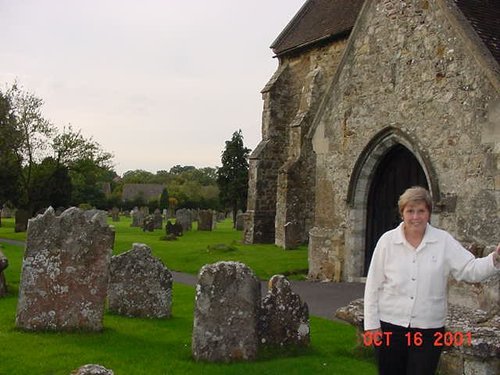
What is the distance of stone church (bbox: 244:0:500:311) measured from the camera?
9695mm

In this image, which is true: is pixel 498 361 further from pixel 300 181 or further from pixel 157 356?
pixel 300 181

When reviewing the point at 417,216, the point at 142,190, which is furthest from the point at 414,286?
the point at 142,190

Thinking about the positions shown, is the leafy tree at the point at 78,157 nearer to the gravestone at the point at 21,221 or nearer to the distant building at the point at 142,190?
the gravestone at the point at 21,221

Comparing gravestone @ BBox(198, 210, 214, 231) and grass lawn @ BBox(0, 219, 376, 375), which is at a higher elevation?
gravestone @ BBox(198, 210, 214, 231)

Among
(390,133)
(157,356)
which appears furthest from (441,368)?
(390,133)

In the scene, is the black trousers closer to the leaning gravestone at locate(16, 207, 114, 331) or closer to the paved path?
the leaning gravestone at locate(16, 207, 114, 331)

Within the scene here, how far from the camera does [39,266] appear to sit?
7.22 m

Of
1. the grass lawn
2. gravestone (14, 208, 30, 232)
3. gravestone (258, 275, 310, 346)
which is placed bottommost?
the grass lawn

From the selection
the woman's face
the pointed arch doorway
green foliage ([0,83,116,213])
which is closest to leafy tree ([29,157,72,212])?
green foliage ([0,83,116,213])

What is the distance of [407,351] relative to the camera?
393cm

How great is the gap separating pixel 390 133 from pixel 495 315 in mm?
5880

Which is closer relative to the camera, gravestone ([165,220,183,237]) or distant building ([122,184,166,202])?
gravestone ([165,220,183,237])

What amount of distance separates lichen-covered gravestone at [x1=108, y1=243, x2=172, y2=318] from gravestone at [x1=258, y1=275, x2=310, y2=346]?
227cm

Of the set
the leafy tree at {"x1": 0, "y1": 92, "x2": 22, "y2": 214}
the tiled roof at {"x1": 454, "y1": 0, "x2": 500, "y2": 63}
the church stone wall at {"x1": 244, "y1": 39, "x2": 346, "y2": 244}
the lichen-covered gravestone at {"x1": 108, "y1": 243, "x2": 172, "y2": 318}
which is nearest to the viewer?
the lichen-covered gravestone at {"x1": 108, "y1": 243, "x2": 172, "y2": 318}
